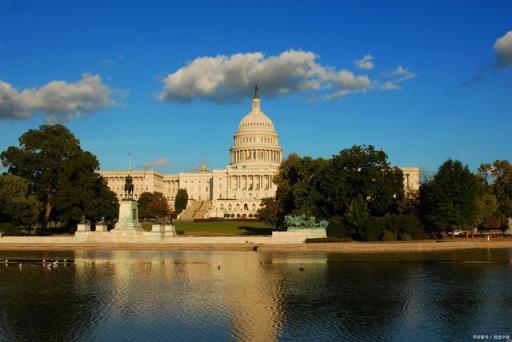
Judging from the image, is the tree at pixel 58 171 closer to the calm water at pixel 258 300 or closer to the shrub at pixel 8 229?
the shrub at pixel 8 229

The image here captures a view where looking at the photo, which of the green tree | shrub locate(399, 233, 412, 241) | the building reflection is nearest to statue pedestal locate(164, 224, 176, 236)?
the building reflection

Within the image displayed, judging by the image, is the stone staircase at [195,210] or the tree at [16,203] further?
the stone staircase at [195,210]

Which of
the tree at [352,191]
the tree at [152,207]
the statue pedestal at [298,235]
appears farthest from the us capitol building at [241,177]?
the statue pedestal at [298,235]

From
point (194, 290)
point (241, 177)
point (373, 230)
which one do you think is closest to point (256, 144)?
point (241, 177)

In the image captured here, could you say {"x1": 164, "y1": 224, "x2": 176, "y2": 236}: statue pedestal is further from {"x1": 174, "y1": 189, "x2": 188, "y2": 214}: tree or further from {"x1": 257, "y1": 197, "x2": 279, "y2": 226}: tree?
{"x1": 174, "y1": 189, "x2": 188, "y2": 214}: tree

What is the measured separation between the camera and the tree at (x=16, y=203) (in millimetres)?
63219

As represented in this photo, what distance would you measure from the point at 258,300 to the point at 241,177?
13787 centimetres

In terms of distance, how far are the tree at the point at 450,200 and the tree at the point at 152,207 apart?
69.5 m

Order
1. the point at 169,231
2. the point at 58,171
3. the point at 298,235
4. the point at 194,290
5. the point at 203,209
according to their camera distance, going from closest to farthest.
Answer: the point at 194,290 < the point at 298,235 < the point at 169,231 < the point at 58,171 < the point at 203,209

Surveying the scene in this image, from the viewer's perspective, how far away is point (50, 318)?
21.2m

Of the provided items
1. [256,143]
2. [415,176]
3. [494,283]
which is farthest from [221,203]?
[494,283]

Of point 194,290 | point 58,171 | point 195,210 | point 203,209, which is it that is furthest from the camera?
point 203,209

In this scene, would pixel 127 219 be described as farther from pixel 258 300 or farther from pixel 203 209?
pixel 203 209

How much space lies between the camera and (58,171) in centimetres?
7038
